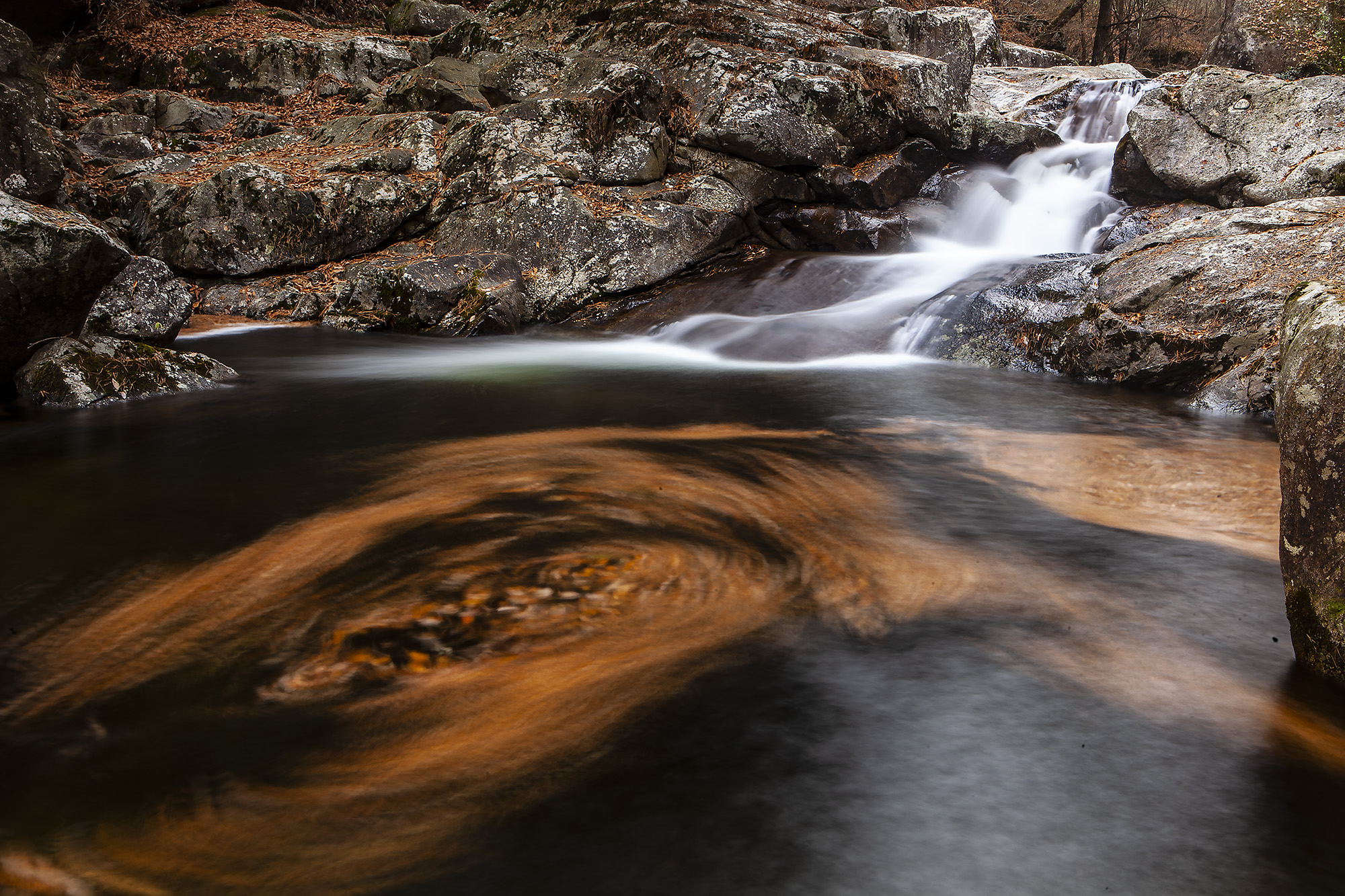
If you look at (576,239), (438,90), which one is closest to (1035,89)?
(576,239)

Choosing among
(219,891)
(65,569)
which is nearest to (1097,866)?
(219,891)

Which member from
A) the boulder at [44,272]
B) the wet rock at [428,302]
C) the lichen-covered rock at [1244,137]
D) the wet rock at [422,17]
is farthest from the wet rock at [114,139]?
the lichen-covered rock at [1244,137]

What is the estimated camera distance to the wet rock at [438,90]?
1265 centimetres

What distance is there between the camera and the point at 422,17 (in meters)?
17.0

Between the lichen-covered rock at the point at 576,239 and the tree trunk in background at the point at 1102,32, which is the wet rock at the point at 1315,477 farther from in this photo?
the tree trunk in background at the point at 1102,32

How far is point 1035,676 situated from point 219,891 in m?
2.17

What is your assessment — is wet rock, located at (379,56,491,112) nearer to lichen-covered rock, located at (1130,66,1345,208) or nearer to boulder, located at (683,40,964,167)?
boulder, located at (683,40,964,167)

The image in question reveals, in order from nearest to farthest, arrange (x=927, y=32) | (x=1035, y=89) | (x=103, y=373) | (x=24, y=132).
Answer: (x=103, y=373) → (x=24, y=132) → (x=927, y=32) → (x=1035, y=89)

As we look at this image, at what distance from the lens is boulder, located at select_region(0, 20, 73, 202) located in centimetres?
945

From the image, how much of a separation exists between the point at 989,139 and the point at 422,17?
11372 mm

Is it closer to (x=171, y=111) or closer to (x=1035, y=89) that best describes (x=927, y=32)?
(x=1035, y=89)

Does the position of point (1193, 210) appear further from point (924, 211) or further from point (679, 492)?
point (679, 492)

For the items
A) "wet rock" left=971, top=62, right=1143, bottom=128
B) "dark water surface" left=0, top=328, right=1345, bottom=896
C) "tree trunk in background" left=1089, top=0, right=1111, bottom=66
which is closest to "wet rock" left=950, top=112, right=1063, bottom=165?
"wet rock" left=971, top=62, right=1143, bottom=128

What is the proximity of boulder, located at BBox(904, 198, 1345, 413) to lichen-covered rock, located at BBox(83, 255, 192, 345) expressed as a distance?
23.6 ft
